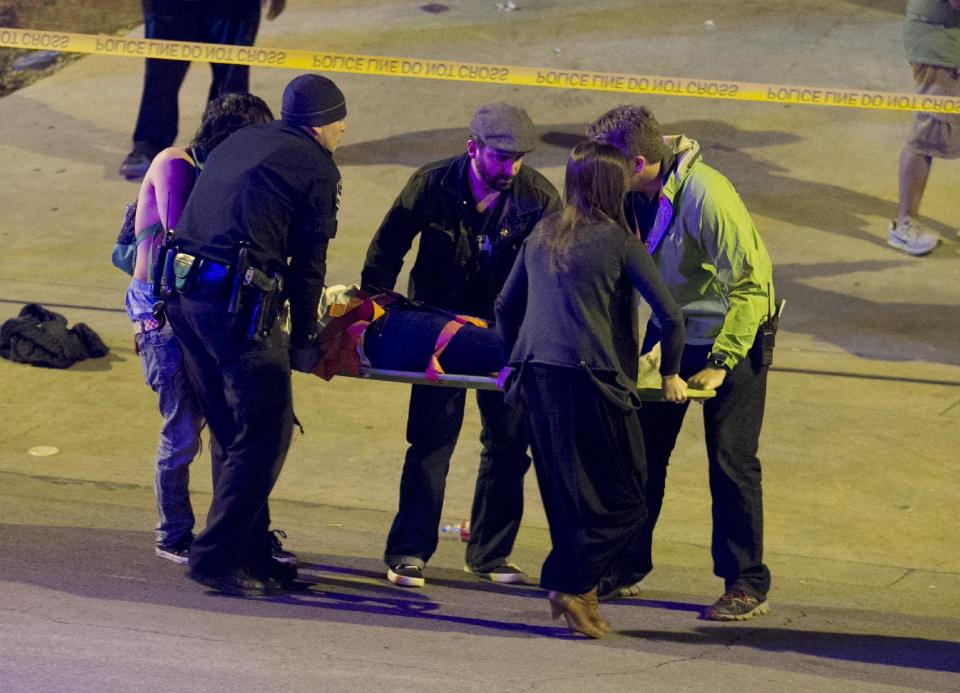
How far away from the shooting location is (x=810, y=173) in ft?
37.5

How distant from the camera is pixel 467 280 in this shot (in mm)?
5848

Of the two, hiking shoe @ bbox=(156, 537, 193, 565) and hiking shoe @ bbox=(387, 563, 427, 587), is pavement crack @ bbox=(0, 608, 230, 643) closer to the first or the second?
hiking shoe @ bbox=(156, 537, 193, 565)

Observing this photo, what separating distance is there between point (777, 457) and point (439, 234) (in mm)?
2464

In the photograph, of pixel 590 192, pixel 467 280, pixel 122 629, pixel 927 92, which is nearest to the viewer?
pixel 122 629

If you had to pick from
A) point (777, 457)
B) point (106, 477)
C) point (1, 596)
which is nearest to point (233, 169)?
point (1, 596)

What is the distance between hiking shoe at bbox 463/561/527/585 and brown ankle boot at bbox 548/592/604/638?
714 millimetres

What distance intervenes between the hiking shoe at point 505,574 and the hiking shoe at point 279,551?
2.34 ft

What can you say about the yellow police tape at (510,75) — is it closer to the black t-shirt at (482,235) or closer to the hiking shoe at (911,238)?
the hiking shoe at (911,238)

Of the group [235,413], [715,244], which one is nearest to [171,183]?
[235,413]

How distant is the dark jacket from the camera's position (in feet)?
18.7

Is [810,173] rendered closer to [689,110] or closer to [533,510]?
[689,110]

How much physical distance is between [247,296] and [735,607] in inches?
80.5

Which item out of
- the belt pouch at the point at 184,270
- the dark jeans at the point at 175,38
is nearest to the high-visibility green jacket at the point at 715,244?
the belt pouch at the point at 184,270

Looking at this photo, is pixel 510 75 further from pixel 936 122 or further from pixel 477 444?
pixel 936 122
